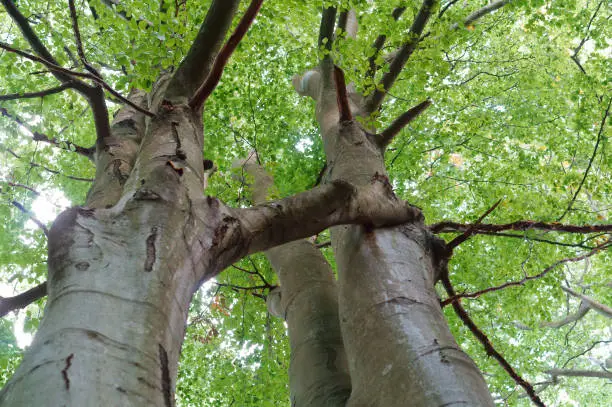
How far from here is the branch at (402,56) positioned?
4246 millimetres

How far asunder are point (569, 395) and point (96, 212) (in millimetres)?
16532

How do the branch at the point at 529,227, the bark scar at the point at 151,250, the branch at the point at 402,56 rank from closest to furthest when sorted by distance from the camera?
the bark scar at the point at 151,250, the branch at the point at 529,227, the branch at the point at 402,56

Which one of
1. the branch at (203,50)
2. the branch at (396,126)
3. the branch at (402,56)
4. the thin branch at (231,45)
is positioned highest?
the branch at (402,56)

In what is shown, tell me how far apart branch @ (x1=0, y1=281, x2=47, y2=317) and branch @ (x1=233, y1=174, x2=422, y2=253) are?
4.45 ft

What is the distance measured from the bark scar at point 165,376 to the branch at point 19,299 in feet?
5.09

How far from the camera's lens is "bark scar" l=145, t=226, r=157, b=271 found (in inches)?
56.8

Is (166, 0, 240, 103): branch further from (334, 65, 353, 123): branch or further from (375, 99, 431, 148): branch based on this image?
(375, 99, 431, 148): branch

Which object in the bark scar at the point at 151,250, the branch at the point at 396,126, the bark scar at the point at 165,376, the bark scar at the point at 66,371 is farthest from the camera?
the branch at the point at 396,126

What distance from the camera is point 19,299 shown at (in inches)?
99.3

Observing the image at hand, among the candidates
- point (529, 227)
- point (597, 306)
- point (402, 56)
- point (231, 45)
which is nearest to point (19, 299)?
point (231, 45)

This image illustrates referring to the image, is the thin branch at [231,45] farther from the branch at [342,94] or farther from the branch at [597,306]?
the branch at [597,306]

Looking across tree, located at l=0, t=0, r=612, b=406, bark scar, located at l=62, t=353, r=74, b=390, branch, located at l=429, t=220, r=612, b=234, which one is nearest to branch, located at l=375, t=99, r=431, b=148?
tree, located at l=0, t=0, r=612, b=406

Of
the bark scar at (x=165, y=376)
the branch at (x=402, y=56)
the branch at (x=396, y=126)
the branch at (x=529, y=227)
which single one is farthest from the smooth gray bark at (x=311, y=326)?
the branch at (x=402, y=56)

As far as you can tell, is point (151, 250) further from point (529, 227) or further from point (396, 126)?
point (396, 126)
